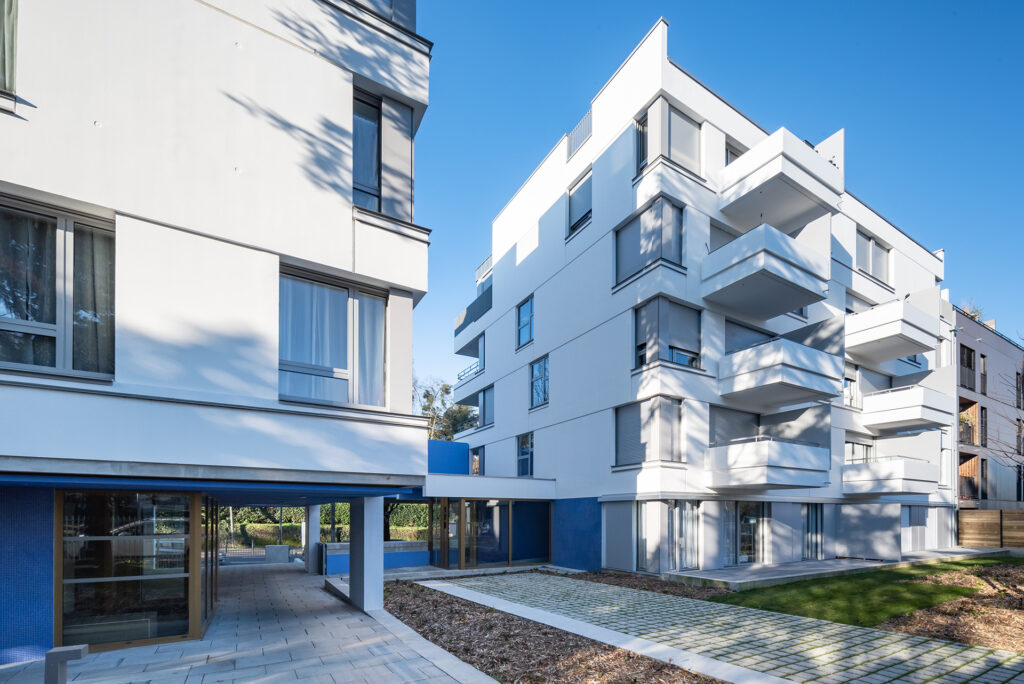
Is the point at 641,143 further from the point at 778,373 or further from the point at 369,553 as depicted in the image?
the point at 369,553

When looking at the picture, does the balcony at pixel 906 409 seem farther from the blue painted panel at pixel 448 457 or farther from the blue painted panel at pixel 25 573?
the blue painted panel at pixel 25 573

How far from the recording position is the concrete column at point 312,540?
17250 mm

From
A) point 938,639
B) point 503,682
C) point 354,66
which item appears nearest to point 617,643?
point 503,682

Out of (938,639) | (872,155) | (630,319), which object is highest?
(872,155)

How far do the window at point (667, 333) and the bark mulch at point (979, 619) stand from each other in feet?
25.8

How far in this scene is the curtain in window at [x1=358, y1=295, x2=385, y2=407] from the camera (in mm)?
8875

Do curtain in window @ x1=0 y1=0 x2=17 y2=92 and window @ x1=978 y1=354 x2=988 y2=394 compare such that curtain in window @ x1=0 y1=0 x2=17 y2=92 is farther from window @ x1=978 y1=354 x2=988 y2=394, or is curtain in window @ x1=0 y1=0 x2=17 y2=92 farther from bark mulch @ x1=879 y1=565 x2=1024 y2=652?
window @ x1=978 y1=354 x2=988 y2=394

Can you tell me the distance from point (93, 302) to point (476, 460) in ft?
72.6

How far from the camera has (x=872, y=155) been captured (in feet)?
66.8

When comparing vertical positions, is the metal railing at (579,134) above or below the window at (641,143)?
above

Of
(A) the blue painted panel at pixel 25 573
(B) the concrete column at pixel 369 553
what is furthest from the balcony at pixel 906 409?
(A) the blue painted panel at pixel 25 573

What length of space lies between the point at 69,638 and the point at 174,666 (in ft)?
4.97

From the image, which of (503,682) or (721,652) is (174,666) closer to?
(503,682)

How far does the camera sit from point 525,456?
74.9 ft
